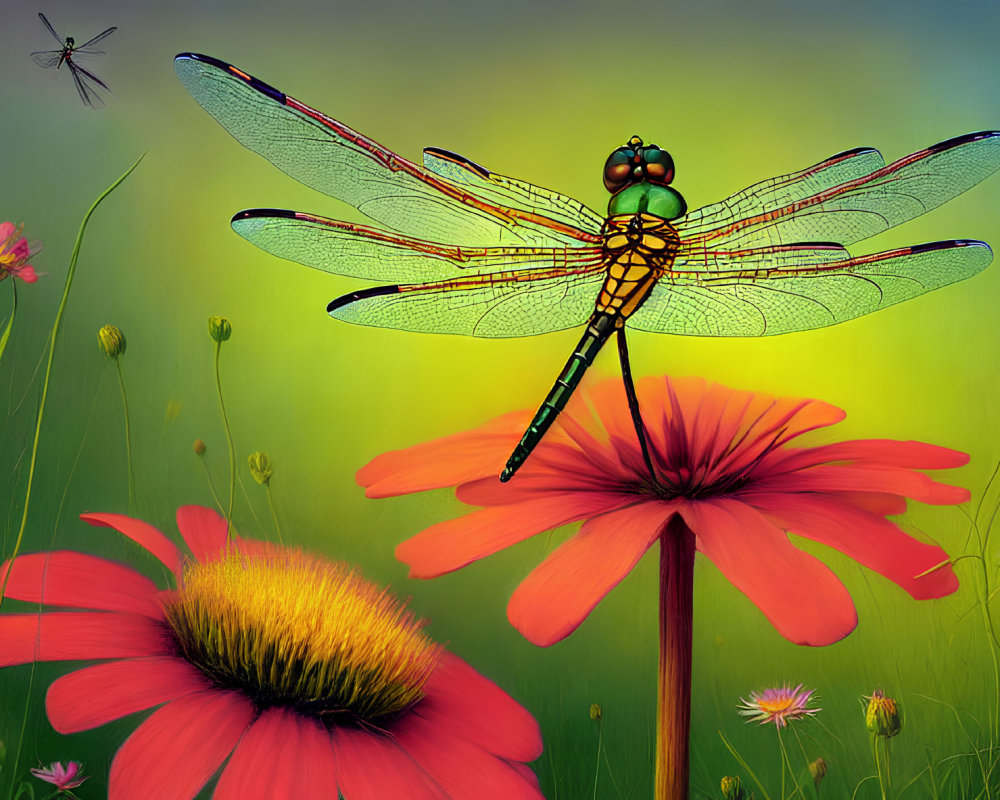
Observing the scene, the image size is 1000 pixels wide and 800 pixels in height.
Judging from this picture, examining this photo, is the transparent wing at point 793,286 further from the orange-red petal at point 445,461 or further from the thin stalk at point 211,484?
the thin stalk at point 211,484

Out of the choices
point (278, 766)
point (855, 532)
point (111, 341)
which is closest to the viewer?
point (278, 766)

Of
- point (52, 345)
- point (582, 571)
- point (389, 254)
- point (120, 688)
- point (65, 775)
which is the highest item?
point (389, 254)

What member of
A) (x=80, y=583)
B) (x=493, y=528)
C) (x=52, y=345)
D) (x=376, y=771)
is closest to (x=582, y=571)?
(x=493, y=528)

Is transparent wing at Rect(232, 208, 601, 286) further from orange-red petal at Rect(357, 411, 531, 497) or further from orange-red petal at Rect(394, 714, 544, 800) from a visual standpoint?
orange-red petal at Rect(394, 714, 544, 800)

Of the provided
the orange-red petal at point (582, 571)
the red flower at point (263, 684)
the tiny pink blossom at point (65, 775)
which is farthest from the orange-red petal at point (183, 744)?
the orange-red petal at point (582, 571)

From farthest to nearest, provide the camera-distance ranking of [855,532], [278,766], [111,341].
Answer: [111,341] < [855,532] < [278,766]

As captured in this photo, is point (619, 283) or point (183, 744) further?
point (619, 283)

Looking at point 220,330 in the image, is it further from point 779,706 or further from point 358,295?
point 779,706
